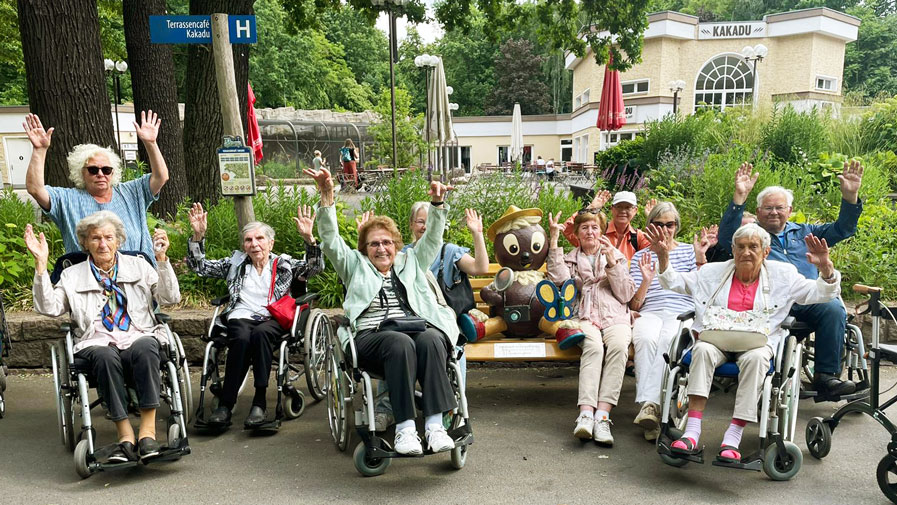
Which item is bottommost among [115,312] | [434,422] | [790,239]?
[434,422]

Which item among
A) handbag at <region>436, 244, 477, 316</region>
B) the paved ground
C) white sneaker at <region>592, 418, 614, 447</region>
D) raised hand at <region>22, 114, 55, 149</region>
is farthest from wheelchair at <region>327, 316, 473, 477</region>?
raised hand at <region>22, 114, 55, 149</region>

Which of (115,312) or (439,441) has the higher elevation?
(115,312)

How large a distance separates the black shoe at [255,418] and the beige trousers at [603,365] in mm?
2010

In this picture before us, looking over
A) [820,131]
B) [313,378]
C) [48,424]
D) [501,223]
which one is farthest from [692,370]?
[820,131]

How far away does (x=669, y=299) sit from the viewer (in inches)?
182

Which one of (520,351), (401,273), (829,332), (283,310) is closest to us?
(401,273)

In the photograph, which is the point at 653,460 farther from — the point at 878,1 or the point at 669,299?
the point at 878,1

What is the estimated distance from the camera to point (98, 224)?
395cm

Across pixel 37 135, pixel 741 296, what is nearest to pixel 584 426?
pixel 741 296

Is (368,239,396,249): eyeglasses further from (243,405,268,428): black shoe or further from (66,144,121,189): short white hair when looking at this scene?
(66,144,121,189): short white hair

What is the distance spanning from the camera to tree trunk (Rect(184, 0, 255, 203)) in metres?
8.07

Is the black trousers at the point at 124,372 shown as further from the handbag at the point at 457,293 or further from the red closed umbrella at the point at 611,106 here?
the red closed umbrella at the point at 611,106

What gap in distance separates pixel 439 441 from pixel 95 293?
2213mm

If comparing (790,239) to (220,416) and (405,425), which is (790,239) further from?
(220,416)
